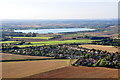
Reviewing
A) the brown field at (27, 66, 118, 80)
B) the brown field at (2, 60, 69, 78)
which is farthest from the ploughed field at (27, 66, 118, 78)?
the brown field at (2, 60, 69, 78)

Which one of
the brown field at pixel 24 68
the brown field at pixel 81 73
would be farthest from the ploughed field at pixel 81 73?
the brown field at pixel 24 68

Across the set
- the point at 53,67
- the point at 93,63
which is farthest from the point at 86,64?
the point at 53,67

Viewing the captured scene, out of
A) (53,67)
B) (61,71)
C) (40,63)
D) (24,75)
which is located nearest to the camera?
(24,75)

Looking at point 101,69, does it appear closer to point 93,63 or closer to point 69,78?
point 93,63

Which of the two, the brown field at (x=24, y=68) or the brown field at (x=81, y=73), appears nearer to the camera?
the brown field at (x=81, y=73)

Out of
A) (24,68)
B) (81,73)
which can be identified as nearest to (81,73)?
(81,73)

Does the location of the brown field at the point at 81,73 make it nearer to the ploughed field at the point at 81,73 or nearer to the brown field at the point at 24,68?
the ploughed field at the point at 81,73

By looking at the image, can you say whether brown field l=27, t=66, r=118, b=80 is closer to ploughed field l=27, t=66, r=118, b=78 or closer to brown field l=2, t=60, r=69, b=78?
ploughed field l=27, t=66, r=118, b=78
